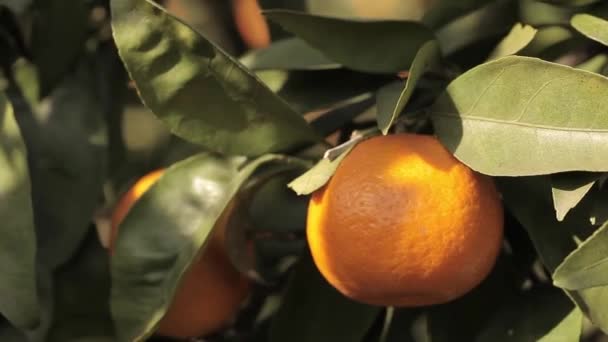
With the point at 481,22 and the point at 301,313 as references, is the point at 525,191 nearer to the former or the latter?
the point at 481,22

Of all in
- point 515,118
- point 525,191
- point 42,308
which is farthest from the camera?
point 42,308

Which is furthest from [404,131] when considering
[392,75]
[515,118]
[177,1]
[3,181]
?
[177,1]

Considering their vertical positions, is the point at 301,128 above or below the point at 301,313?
above

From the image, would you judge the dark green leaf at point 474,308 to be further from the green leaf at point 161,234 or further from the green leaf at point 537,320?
the green leaf at point 161,234

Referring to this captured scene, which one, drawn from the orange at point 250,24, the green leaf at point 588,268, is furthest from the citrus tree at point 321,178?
the orange at point 250,24

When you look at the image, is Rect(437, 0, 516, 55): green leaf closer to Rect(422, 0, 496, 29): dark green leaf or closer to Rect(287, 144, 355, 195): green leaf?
Rect(422, 0, 496, 29): dark green leaf

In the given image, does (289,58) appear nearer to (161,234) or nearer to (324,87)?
(324,87)

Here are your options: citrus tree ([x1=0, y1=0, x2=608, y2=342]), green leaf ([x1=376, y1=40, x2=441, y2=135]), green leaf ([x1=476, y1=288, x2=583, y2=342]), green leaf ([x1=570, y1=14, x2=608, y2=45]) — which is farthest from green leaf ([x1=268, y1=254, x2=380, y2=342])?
green leaf ([x1=570, y1=14, x2=608, y2=45])
